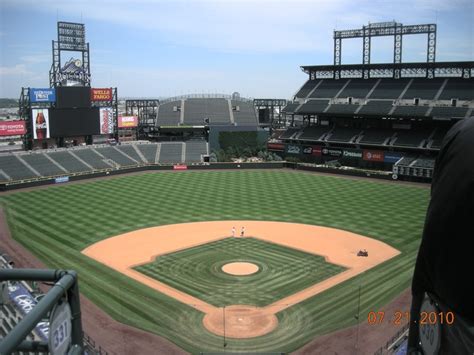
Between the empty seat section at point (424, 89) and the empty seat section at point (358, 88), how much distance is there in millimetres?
6733

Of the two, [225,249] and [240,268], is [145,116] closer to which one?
[225,249]

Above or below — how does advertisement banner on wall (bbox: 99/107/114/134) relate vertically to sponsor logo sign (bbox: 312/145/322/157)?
above

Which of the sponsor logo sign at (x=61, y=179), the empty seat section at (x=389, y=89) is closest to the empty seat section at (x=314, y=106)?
the empty seat section at (x=389, y=89)

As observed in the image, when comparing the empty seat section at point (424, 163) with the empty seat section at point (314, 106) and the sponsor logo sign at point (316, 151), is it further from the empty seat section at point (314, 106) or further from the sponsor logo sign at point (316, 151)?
the empty seat section at point (314, 106)

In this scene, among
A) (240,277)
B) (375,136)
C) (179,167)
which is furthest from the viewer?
(375,136)

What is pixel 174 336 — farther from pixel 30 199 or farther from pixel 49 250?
pixel 30 199

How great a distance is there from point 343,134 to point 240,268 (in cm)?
5083

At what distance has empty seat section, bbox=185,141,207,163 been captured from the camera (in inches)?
2852

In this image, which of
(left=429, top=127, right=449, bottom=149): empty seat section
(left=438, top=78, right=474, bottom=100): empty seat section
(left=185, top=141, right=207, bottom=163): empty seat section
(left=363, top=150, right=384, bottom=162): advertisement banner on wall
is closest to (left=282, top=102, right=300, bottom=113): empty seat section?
(left=185, top=141, right=207, bottom=163): empty seat section

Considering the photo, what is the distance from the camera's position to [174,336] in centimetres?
2023

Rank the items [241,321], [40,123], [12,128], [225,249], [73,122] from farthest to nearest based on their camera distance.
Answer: [73,122]
[40,123]
[12,128]
[225,249]
[241,321]

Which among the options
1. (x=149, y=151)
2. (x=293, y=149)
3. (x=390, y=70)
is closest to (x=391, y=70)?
(x=390, y=70)

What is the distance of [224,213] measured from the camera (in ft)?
138

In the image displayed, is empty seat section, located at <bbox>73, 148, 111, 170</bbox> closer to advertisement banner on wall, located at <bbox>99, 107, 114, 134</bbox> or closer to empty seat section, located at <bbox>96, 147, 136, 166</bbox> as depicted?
empty seat section, located at <bbox>96, 147, 136, 166</bbox>
